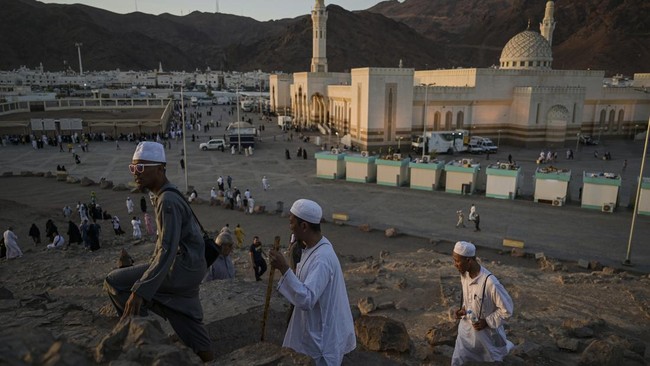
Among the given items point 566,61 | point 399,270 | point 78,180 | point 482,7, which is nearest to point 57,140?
point 78,180

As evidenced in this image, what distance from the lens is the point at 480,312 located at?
168 inches

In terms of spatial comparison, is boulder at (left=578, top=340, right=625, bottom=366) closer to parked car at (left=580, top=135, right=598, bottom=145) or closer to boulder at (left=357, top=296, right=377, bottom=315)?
boulder at (left=357, top=296, right=377, bottom=315)

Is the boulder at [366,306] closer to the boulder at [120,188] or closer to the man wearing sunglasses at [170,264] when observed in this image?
the man wearing sunglasses at [170,264]

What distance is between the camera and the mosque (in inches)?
1272

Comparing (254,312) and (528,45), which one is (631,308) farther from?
(528,45)

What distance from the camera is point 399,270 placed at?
11.5 m

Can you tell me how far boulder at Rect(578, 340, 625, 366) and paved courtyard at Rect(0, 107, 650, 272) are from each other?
9.99 m

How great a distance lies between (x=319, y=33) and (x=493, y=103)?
21.2 metres

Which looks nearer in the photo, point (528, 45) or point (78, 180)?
point (78, 180)

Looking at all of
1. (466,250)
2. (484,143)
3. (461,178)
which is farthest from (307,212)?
(484,143)

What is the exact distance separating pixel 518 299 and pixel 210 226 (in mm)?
10933

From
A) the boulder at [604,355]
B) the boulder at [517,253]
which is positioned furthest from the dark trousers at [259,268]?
the boulder at [517,253]

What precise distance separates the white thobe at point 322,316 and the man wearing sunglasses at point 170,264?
75cm

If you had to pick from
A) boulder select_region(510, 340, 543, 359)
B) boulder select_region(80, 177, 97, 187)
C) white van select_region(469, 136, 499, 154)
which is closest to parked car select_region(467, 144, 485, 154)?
white van select_region(469, 136, 499, 154)
